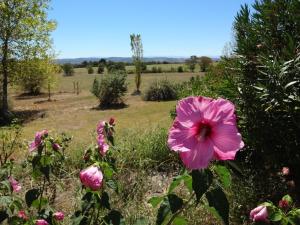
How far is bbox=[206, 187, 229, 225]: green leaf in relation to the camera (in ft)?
4.74

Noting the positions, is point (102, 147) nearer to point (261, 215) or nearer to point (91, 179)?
point (91, 179)

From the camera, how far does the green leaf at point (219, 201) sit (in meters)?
1.44

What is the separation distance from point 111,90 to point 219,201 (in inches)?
712

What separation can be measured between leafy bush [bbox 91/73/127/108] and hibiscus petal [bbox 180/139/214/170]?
1821 cm

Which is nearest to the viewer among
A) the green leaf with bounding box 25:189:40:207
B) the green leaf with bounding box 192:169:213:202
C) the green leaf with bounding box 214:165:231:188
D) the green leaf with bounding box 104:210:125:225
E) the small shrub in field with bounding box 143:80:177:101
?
the green leaf with bounding box 192:169:213:202

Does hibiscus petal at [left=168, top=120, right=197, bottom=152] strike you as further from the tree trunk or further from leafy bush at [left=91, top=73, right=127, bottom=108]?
leafy bush at [left=91, top=73, right=127, bottom=108]

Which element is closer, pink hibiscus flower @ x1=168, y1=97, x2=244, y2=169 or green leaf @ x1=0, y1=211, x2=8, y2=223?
pink hibiscus flower @ x1=168, y1=97, x2=244, y2=169

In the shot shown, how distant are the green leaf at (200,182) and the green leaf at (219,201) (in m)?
0.11

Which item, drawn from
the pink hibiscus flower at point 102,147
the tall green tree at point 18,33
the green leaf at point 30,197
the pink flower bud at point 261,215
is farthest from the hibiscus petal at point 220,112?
the tall green tree at point 18,33

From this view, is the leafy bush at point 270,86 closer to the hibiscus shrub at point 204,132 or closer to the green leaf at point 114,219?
the green leaf at point 114,219

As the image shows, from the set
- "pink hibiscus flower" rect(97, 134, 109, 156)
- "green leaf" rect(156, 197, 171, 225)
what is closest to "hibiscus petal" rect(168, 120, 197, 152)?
"green leaf" rect(156, 197, 171, 225)

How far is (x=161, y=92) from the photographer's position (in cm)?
2077

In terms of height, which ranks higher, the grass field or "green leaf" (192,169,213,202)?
"green leaf" (192,169,213,202)

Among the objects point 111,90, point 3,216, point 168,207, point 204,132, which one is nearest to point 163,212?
point 168,207
